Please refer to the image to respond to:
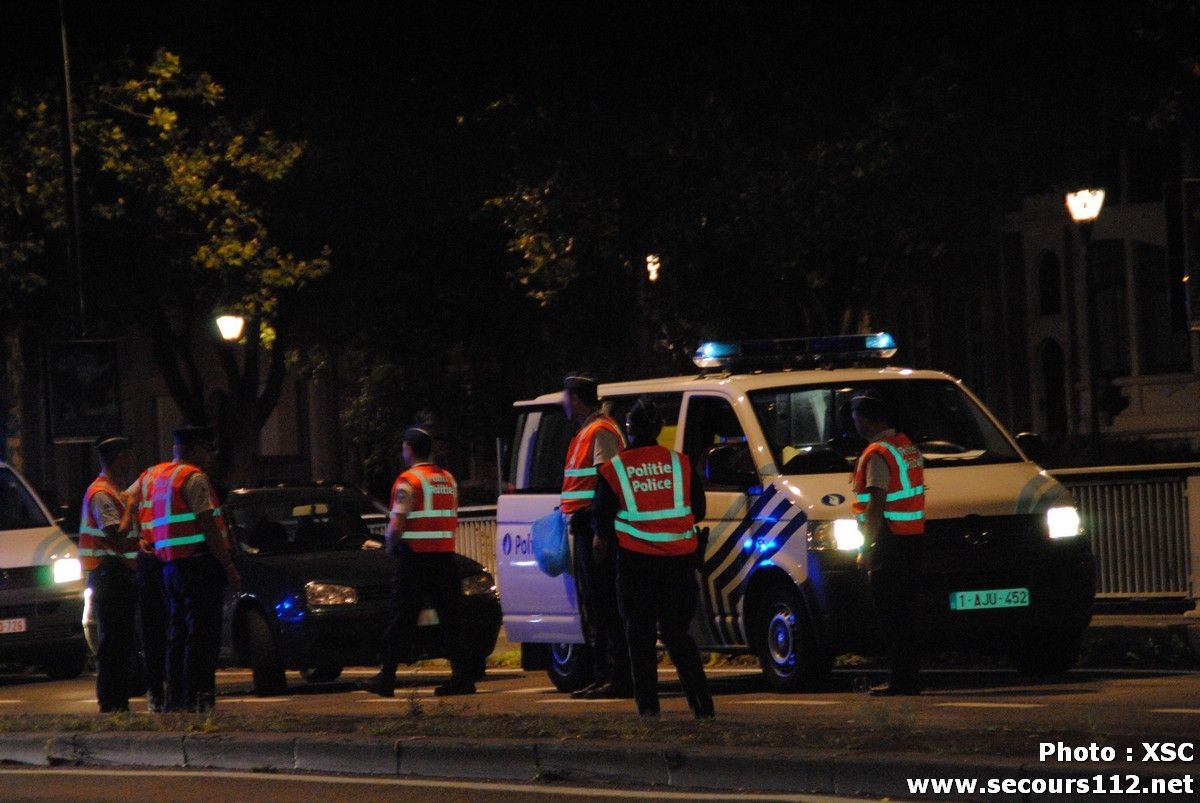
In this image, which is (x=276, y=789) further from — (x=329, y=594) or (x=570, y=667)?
(x=329, y=594)

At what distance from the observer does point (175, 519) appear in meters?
14.3

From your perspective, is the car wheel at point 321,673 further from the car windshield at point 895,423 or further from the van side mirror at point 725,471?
the car windshield at point 895,423

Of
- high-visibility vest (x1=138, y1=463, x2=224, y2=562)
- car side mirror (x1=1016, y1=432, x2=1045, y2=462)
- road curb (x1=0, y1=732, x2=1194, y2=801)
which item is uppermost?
car side mirror (x1=1016, y1=432, x2=1045, y2=462)

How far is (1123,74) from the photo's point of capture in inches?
1031

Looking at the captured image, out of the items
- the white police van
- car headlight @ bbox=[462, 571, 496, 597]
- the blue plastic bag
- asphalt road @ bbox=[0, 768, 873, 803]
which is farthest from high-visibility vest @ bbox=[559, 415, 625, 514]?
the white police van

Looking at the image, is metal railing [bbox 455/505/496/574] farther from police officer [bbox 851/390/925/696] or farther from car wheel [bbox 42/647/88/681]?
police officer [bbox 851/390/925/696]

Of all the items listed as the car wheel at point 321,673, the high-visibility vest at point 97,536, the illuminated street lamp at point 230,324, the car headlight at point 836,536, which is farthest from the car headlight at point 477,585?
the illuminated street lamp at point 230,324

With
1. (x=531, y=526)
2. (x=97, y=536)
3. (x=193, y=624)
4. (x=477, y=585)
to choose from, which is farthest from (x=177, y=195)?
(x=193, y=624)

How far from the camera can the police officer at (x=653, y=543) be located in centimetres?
1195

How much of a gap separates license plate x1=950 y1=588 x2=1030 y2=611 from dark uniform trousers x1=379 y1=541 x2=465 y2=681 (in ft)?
10.4

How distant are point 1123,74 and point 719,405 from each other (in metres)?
12.2

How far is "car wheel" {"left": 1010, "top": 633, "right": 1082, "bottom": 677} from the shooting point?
49.8 ft

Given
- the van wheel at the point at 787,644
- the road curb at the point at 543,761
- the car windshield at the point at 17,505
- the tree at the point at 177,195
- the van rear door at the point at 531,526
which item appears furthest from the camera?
the tree at the point at 177,195

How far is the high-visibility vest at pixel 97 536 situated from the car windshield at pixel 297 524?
3441 millimetres
